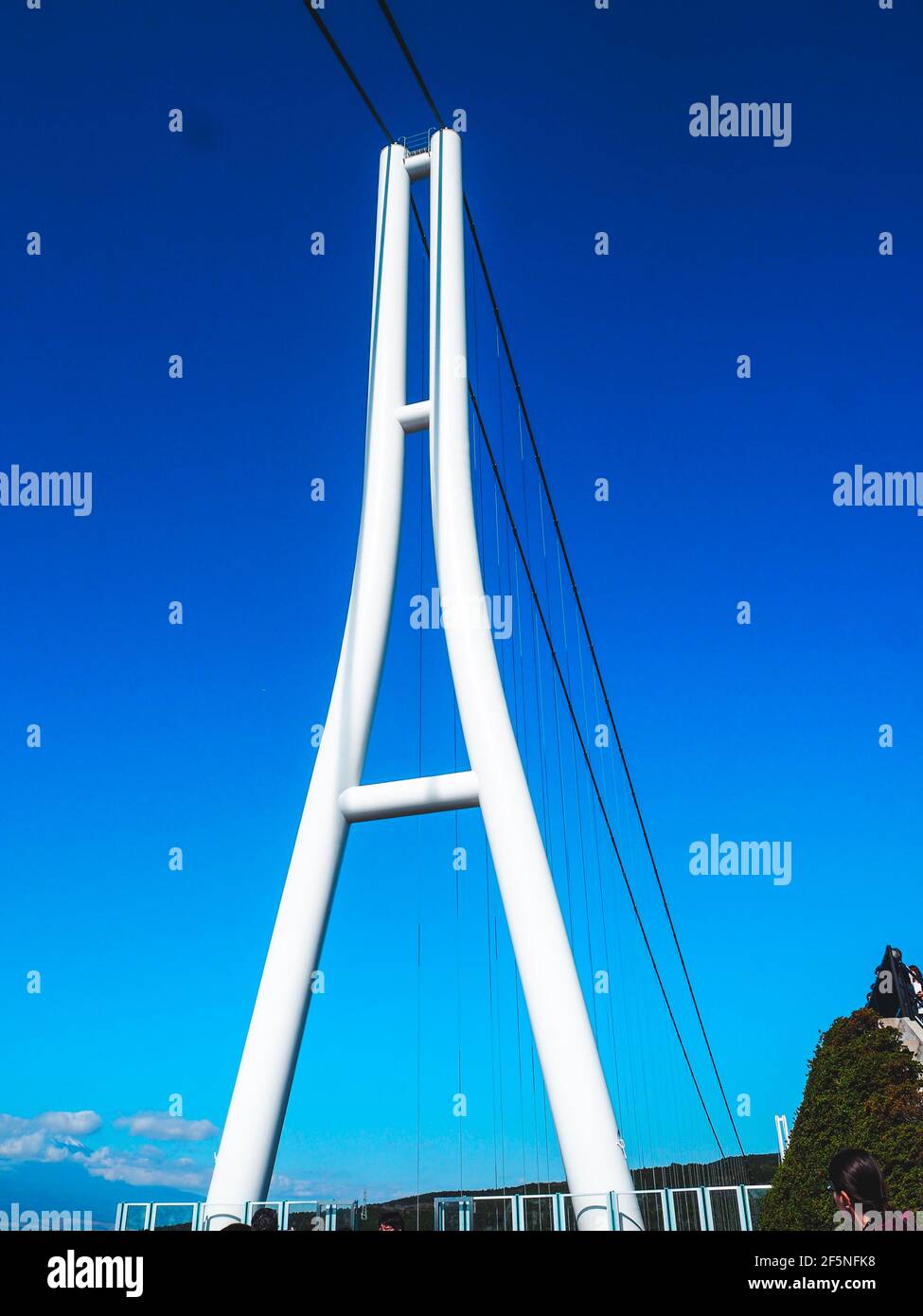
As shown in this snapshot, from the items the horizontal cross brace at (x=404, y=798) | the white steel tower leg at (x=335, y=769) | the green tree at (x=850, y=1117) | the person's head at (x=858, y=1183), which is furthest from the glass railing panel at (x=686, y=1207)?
the green tree at (x=850, y=1117)

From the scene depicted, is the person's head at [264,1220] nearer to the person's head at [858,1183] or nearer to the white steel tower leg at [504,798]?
the white steel tower leg at [504,798]

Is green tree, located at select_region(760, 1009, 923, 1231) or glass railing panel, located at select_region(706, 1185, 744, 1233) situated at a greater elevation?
glass railing panel, located at select_region(706, 1185, 744, 1233)

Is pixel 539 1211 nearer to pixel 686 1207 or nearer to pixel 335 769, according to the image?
pixel 686 1207

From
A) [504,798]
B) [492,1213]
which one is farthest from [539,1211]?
[504,798]

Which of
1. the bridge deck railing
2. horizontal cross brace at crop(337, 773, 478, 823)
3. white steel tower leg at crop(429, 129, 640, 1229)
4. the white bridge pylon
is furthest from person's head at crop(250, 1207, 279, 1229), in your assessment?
horizontal cross brace at crop(337, 773, 478, 823)

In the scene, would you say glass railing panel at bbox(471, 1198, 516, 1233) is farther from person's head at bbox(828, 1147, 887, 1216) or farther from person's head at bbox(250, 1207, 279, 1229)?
person's head at bbox(828, 1147, 887, 1216)

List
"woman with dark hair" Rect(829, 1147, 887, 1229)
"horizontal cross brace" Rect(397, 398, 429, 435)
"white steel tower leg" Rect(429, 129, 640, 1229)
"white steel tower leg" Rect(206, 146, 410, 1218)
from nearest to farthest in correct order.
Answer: "woman with dark hair" Rect(829, 1147, 887, 1229) → "white steel tower leg" Rect(429, 129, 640, 1229) → "white steel tower leg" Rect(206, 146, 410, 1218) → "horizontal cross brace" Rect(397, 398, 429, 435)
